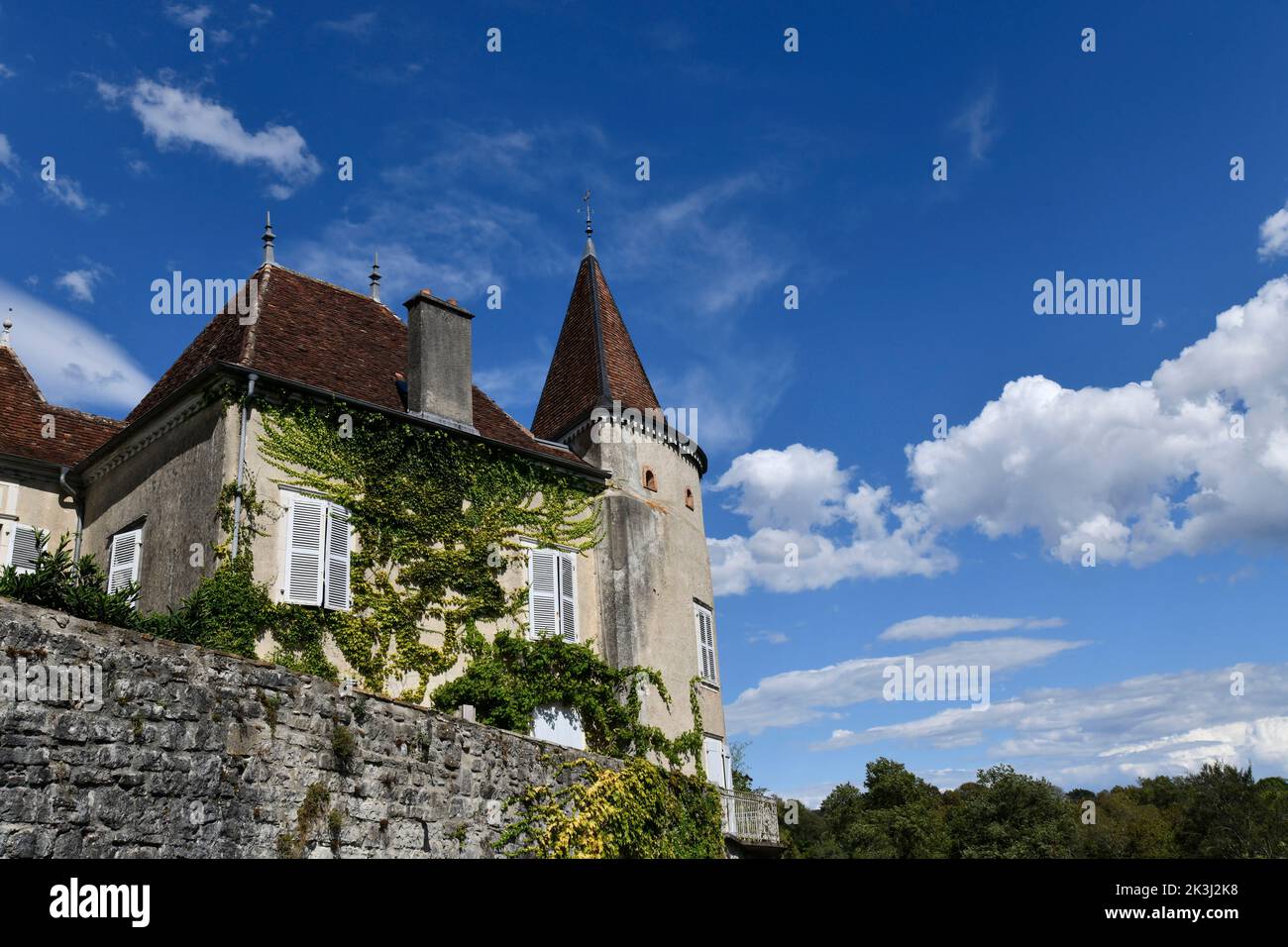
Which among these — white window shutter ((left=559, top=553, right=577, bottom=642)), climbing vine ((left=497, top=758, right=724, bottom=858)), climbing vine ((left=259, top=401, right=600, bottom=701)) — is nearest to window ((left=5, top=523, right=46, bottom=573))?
climbing vine ((left=259, top=401, right=600, bottom=701))

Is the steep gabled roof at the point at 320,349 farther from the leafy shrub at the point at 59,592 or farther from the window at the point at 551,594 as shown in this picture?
the leafy shrub at the point at 59,592

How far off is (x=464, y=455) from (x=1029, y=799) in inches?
2053

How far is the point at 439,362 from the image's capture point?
19094 millimetres

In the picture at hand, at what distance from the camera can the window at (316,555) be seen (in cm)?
1595

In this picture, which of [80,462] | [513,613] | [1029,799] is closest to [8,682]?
[513,613]

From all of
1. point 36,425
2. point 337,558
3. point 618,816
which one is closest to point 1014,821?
→ point 618,816

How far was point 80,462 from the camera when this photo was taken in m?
19.0

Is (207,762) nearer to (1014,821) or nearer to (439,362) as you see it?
(439,362)

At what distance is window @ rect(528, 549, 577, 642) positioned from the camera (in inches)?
746

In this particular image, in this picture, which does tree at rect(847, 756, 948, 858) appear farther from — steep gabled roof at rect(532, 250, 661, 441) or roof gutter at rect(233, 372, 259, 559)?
roof gutter at rect(233, 372, 259, 559)

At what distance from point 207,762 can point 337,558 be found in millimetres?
6795

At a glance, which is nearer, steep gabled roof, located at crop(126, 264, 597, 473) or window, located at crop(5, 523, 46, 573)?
steep gabled roof, located at crop(126, 264, 597, 473)

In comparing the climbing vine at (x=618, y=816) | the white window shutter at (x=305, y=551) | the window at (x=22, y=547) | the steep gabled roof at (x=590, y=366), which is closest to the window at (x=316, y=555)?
the white window shutter at (x=305, y=551)

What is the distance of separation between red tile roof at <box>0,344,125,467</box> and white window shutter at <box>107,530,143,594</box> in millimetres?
2638
